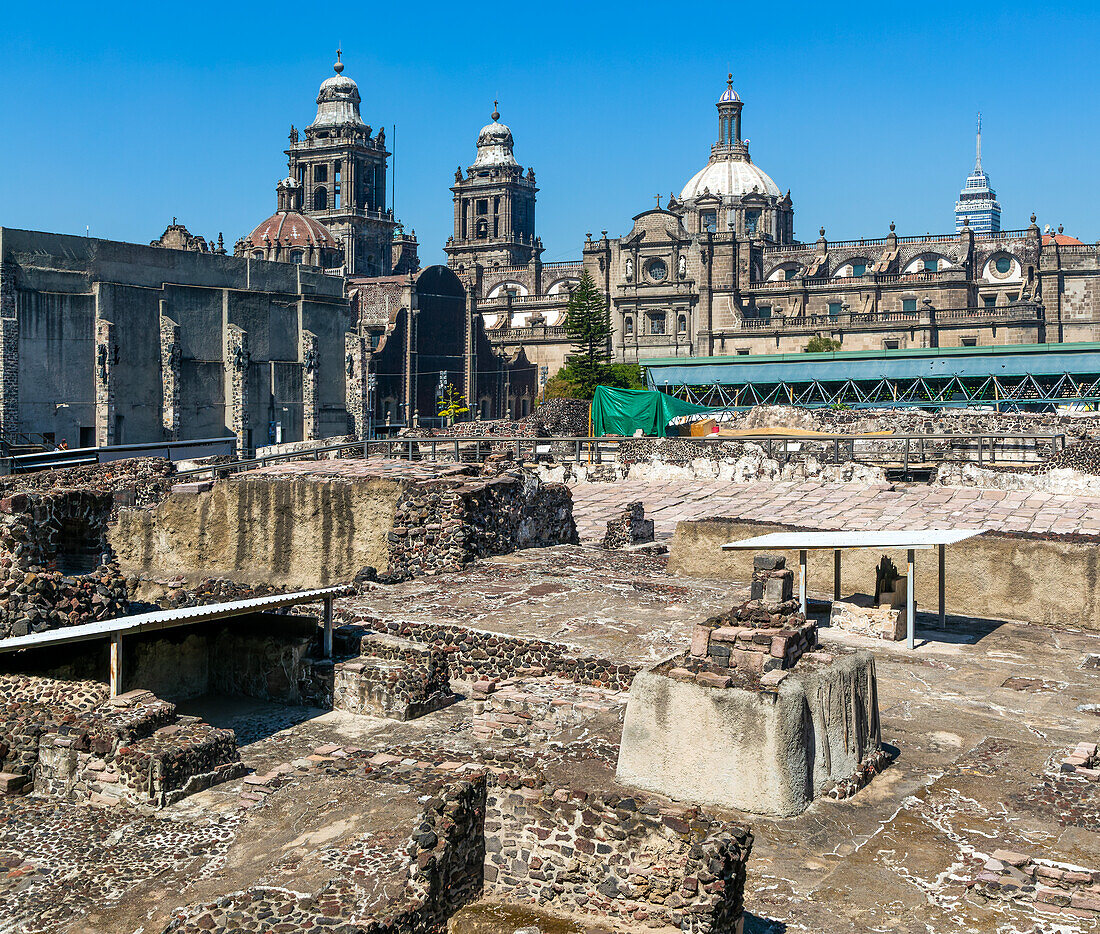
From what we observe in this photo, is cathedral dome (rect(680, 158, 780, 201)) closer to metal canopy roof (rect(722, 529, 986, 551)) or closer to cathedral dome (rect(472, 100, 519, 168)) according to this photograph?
cathedral dome (rect(472, 100, 519, 168))

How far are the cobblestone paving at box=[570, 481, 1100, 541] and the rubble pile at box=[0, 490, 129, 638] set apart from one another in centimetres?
846

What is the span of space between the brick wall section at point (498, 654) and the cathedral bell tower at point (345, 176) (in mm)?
71604

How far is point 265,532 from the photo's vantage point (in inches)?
648

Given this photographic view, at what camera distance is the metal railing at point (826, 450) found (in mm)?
21406

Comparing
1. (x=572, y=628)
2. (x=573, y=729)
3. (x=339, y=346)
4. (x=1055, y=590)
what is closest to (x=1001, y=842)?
(x=573, y=729)

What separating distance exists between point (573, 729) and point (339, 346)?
1665 inches

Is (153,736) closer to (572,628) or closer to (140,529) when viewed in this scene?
(572,628)

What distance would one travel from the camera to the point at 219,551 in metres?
16.9

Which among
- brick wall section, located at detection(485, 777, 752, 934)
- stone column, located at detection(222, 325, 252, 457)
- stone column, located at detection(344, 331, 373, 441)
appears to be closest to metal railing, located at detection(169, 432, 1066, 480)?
brick wall section, located at detection(485, 777, 752, 934)

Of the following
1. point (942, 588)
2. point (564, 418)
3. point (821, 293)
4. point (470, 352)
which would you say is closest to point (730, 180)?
point (821, 293)

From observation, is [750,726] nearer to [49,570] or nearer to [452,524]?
[49,570]

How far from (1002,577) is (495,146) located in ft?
272

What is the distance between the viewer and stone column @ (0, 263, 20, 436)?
35500mm

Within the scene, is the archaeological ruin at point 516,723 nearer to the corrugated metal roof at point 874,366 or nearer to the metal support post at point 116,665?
the metal support post at point 116,665
